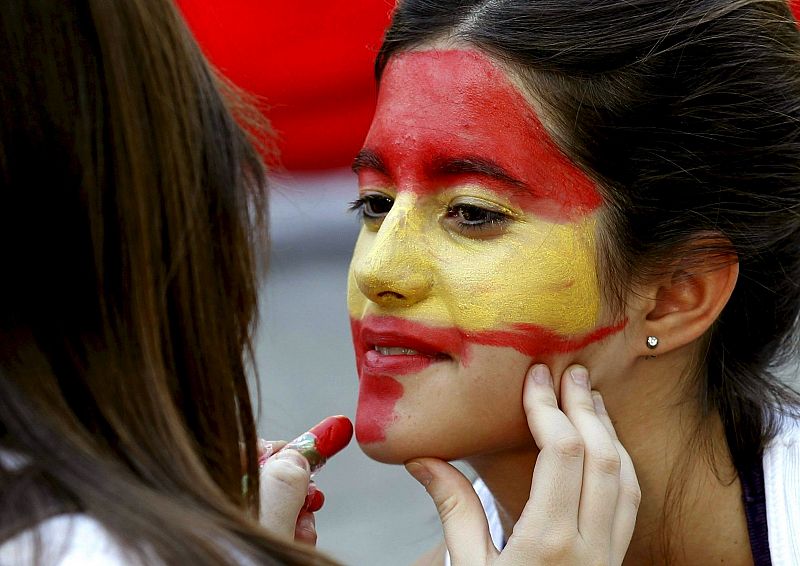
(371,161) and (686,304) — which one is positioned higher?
(371,161)

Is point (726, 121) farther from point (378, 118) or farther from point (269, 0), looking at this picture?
point (269, 0)

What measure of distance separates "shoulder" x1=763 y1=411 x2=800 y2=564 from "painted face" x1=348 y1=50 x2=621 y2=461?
37 centimetres

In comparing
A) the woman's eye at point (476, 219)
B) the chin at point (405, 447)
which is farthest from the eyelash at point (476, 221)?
the chin at point (405, 447)

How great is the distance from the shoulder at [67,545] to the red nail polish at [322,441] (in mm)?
761

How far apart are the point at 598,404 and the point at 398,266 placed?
397mm

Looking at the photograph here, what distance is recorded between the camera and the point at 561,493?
1608mm

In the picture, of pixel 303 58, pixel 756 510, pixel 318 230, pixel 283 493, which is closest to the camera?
pixel 283 493

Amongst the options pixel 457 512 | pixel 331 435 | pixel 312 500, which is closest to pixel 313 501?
pixel 312 500

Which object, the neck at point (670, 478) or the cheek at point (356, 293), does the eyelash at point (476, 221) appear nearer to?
the cheek at point (356, 293)

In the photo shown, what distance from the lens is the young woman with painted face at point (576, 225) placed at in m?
1.74

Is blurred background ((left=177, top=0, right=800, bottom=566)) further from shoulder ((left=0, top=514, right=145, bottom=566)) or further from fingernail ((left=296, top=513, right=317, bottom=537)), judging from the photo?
shoulder ((left=0, top=514, right=145, bottom=566))

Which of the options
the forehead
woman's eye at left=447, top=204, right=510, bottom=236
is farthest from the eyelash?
the forehead

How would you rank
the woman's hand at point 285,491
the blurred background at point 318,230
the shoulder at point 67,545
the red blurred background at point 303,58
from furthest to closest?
the red blurred background at point 303,58 → the blurred background at point 318,230 → the woman's hand at point 285,491 → the shoulder at point 67,545

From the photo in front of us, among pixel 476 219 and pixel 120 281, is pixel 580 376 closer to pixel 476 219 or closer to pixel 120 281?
pixel 476 219
